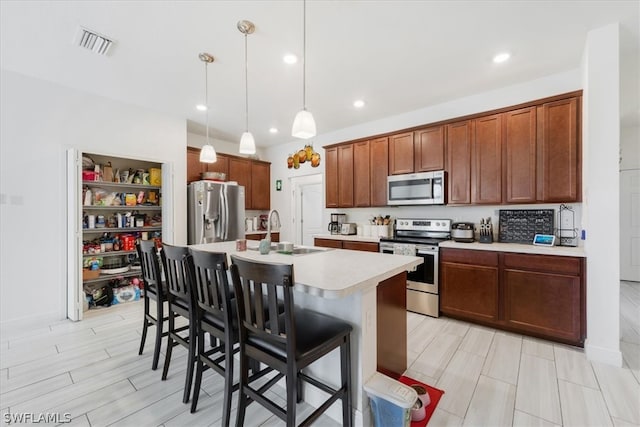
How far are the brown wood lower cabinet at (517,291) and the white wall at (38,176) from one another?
15.0 feet

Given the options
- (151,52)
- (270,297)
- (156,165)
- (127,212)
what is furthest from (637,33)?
(127,212)

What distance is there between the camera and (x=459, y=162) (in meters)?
3.41

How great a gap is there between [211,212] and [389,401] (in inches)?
145

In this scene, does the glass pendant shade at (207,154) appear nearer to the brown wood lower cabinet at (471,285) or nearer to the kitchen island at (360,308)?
the kitchen island at (360,308)

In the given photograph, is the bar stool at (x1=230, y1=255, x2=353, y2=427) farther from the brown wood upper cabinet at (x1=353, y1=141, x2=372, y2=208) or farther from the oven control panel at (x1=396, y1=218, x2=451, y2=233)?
the brown wood upper cabinet at (x1=353, y1=141, x2=372, y2=208)

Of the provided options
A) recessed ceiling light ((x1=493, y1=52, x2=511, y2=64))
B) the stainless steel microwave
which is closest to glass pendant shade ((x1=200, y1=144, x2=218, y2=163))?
the stainless steel microwave

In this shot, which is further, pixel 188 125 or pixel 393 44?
pixel 188 125

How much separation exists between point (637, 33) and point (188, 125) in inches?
215

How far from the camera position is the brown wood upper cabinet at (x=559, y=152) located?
270 cm

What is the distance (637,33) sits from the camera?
7.64ft

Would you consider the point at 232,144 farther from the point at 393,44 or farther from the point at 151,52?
the point at 393,44

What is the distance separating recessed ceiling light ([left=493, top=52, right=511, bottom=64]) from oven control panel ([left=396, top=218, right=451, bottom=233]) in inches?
72.1

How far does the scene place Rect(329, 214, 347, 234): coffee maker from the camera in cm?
480

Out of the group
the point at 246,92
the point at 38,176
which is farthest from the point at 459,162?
the point at 38,176
